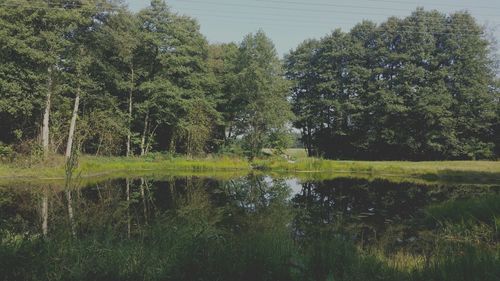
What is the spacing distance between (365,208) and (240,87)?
25.9m

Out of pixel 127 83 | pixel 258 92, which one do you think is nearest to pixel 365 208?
pixel 258 92

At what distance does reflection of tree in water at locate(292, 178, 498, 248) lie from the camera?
9711 mm

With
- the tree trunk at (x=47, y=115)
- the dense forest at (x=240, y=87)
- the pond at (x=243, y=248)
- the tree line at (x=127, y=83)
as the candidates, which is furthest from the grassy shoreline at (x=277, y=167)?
the pond at (x=243, y=248)

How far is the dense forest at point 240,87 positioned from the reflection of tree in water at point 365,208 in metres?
16.9

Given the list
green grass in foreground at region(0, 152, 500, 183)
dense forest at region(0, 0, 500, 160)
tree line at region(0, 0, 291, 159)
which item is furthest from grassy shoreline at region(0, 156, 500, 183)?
dense forest at region(0, 0, 500, 160)

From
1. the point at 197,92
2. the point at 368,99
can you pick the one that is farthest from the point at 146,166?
the point at 368,99

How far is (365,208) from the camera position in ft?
47.4

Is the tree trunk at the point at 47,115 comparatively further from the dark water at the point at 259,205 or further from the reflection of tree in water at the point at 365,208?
the reflection of tree in water at the point at 365,208

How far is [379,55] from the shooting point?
44062 millimetres

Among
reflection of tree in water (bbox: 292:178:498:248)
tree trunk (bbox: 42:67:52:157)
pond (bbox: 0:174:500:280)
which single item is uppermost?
tree trunk (bbox: 42:67:52:157)

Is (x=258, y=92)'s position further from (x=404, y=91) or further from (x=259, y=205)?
(x=259, y=205)

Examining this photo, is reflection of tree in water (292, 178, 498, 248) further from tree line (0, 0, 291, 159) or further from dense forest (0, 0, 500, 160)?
dense forest (0, 0, 500, 160)

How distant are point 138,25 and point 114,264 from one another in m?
33.5

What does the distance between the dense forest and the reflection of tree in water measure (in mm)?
Result: 16948
